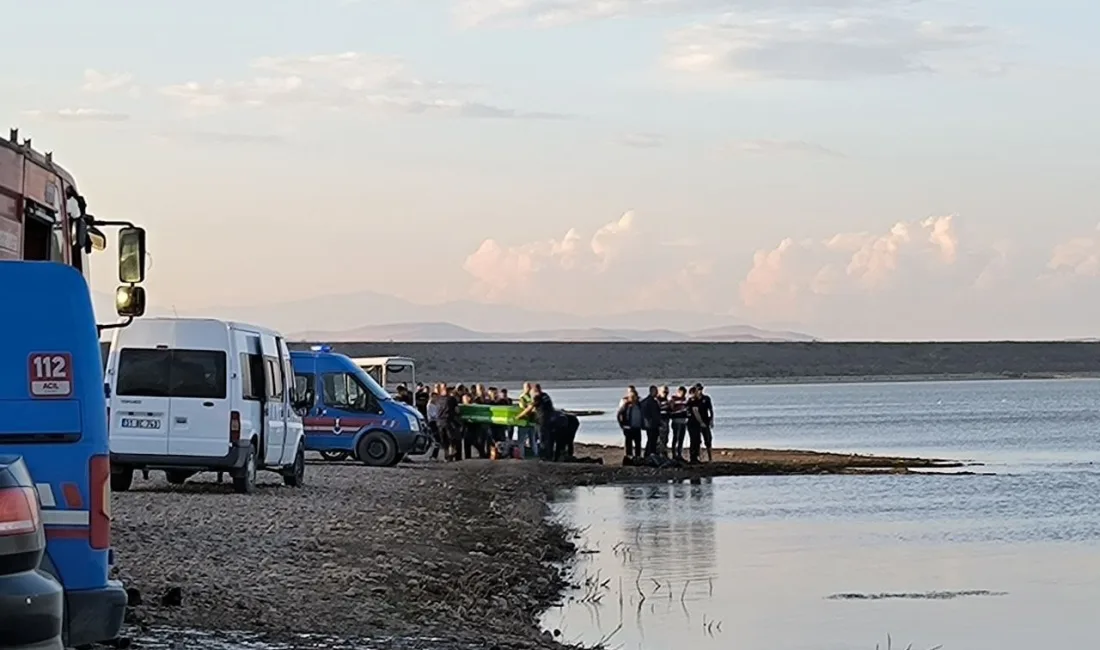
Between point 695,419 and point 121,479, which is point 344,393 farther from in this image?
point 121,479

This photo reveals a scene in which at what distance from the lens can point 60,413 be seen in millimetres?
8758

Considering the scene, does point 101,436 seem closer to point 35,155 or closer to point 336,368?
point 35,155

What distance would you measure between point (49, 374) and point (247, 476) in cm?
1650

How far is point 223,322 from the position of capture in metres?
24.5

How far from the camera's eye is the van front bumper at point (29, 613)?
7215mm

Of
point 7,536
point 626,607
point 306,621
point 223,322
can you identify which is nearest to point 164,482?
point 223,322

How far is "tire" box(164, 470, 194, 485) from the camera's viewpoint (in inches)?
1010

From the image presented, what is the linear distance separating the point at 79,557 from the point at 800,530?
1790 cm

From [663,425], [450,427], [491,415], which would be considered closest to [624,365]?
[491,415]

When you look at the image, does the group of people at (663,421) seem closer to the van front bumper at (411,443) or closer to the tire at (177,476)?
the van front bumper at (411,443)

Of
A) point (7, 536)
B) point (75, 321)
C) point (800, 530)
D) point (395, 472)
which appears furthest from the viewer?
point (395, 472)

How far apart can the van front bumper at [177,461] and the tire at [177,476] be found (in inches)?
40.4

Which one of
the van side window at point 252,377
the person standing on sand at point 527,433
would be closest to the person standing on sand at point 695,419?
the person standing on sand at point 527,433

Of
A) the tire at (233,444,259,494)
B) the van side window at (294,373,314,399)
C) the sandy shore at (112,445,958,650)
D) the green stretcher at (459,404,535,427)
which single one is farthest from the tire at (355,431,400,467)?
the tire at (233,444,259,494)
